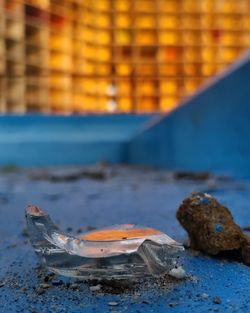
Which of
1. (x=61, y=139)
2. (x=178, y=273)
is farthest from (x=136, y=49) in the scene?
(x=178, y=273)

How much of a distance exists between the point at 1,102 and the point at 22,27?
3.10 ft

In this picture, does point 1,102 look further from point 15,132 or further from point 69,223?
point 69,223

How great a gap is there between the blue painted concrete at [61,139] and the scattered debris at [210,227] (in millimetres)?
3633

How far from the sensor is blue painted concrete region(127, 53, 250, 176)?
1.80 meters

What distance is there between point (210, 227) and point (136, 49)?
5433 mm

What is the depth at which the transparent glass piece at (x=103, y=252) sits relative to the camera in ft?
1.67

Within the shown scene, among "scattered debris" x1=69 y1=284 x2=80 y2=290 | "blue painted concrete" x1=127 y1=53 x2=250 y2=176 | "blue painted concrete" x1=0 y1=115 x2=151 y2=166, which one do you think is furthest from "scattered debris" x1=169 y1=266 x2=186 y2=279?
"blue painted concrete" x1=0 y1=115 x2=151 y2=166

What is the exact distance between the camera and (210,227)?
0.62 m

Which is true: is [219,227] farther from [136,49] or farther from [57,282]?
[136,49]

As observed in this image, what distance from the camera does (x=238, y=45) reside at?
6.00m

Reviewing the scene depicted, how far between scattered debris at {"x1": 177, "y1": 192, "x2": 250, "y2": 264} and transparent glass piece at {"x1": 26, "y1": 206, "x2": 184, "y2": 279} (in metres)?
0.09

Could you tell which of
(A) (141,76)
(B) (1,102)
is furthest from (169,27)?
(B) (1,102)

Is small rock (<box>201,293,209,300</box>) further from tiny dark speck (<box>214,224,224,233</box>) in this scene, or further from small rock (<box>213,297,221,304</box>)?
tiny dark speck (<box>214,224,224,233</box>)

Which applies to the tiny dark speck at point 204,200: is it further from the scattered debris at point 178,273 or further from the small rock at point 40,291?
the small rock at point 40,291
